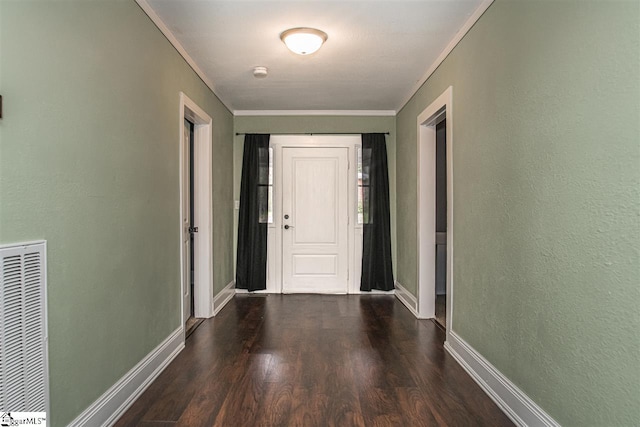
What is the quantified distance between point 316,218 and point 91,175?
3754 millimetres

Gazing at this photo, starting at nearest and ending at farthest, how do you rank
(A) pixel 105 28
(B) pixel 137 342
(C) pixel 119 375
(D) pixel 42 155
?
(D) pixel 42 155 → (A) pixel 105 28 → (C) pixel 119 375 → (B) pixel 137 342

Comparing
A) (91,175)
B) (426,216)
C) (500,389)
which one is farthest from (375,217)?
(91,175)

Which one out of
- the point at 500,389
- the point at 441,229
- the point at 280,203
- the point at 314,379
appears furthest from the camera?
the point at 441,229

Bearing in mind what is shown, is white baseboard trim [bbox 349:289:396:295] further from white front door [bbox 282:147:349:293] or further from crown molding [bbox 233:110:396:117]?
crown molding [bbox 233:110:396:117]

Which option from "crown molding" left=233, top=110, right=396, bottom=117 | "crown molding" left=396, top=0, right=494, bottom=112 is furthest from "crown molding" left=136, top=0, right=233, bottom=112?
"crown molding" left=396, top=0, right=494, bottom=112

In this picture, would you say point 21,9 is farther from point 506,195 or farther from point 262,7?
point 506,195

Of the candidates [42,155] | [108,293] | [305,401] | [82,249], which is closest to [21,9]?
[42,155]

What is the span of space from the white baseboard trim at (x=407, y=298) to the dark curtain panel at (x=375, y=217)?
18 cm

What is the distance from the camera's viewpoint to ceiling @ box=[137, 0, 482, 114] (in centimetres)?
265

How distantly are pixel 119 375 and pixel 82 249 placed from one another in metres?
0.82

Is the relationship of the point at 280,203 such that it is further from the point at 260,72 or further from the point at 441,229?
the point at 441,229

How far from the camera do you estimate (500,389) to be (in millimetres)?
2389

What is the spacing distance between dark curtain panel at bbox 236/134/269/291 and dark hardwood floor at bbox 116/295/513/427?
4.22ft

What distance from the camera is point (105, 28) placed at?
215 centimetres
